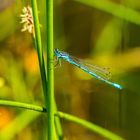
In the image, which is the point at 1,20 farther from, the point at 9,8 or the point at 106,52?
the point at 106,52

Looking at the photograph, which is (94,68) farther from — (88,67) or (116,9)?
(116,9)

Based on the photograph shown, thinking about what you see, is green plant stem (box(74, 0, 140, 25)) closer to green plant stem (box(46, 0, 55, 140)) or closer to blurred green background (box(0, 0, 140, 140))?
blurred green background (box(0, 0, 140, 140))

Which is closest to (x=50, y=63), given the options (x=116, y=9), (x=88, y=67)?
(x=88, y=67)

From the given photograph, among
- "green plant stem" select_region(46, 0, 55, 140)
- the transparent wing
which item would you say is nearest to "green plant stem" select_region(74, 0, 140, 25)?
the transparent wing

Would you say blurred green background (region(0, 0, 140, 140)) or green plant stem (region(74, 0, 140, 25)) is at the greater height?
green plant stem (region(74, 0, 140, 25))

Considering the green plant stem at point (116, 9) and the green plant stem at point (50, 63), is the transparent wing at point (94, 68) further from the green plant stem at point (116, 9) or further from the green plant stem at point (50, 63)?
the green plant stem at point (50, 63)

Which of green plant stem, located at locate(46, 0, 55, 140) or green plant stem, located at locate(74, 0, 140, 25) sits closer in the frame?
green plant stem, located at locate(46, 0, 55, 140)

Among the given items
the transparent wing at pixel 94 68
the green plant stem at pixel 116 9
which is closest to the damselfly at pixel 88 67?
the transparent wing at pixel 94 68

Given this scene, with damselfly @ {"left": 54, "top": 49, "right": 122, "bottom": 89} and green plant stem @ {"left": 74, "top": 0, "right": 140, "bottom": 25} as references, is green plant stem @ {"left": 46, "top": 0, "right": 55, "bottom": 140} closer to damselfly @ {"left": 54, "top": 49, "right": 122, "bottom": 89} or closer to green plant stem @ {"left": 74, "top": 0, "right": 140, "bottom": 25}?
damselfly @ {"left": 54, "top": 49, "right": 122, "bottom": 89}

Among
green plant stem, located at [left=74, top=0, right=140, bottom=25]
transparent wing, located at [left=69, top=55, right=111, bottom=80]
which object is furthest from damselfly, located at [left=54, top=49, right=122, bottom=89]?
green plant stem, located at [left=74, top=0, right=140, bottom=25]

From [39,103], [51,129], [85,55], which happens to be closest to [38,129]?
[39,103]
